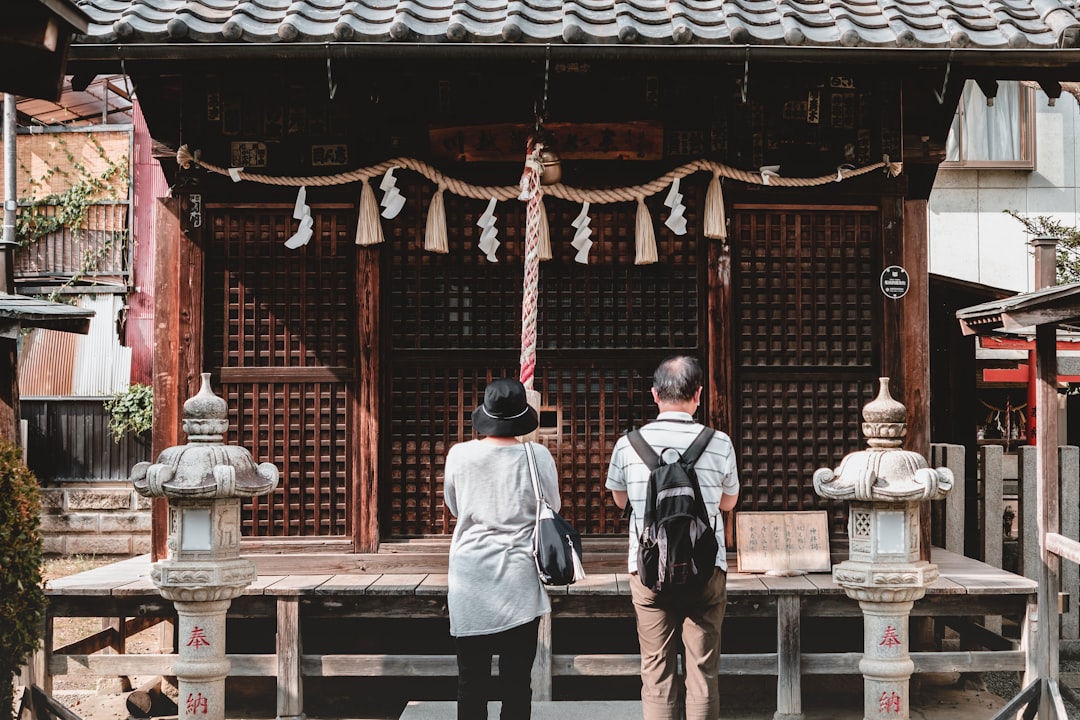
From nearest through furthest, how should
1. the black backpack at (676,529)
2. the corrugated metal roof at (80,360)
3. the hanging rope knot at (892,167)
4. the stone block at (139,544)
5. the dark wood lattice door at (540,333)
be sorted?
the black backpack at (676,529)
the hanging rope knot at (892,167)
the dark wood lattice door at (540,333)
the stone block at (139,544)
the corrugated metal roof at (80,360)

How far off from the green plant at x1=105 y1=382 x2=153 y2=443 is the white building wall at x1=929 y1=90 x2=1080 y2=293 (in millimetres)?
14769

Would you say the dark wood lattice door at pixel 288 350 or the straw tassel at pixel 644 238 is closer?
the straw tassel at pixel 644 238

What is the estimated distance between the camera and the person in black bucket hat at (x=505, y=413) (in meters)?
4.91

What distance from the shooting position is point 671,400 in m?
5.06

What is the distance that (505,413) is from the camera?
4930mm

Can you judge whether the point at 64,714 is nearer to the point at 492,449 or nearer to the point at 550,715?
the point at 550,715

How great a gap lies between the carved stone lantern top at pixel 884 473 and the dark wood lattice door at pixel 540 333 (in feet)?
6.59

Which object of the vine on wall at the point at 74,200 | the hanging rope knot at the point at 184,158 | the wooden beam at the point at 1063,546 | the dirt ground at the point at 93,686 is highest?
the vine on wall at the point at 74,200

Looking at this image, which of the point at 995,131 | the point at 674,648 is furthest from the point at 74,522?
the point at 995,131

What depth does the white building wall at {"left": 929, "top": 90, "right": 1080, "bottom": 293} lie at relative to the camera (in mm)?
17328

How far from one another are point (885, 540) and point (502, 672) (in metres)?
2.69

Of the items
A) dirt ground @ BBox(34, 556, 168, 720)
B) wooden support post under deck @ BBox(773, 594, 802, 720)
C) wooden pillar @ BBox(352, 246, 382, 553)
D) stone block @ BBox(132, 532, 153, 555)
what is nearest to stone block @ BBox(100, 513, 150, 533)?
stone block @ BBox(132, 532, 153, 555)

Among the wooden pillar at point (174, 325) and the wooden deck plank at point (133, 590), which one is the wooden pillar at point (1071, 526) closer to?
the wooden pillar at point (174, 325)

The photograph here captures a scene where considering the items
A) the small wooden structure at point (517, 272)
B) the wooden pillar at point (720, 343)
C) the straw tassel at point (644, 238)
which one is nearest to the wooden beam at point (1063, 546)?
→ the small wooden structure at point (517, 272)
